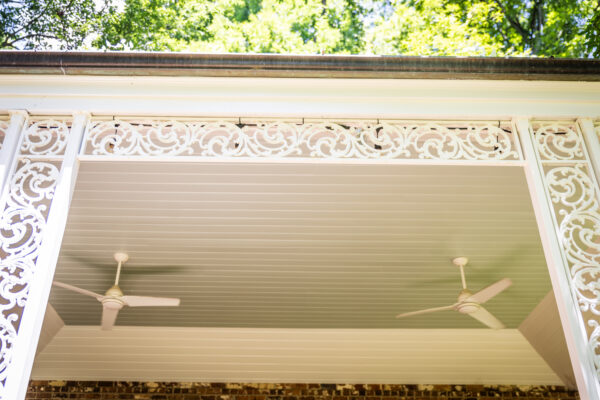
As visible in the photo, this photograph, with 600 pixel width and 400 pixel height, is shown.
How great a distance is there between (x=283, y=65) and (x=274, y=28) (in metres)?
9.28

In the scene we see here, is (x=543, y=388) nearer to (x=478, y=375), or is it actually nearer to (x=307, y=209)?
(x=478, y=375)

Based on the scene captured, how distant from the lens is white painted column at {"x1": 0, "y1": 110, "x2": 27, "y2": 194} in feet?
12.5

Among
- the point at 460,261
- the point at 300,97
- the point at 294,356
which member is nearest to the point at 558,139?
the point at 300,97

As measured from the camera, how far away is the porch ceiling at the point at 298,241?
517 cm

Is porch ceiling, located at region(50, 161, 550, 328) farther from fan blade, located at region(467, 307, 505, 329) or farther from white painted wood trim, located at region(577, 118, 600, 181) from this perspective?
white painted wood trim, located at region(577, 118, 600, 181)

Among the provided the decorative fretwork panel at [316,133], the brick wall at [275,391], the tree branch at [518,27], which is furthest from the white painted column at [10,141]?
the tree branch at [518,27]

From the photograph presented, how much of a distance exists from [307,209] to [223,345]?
3446 millimetres

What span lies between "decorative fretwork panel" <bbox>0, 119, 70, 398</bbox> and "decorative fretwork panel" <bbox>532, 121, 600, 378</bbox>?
3.11 meters

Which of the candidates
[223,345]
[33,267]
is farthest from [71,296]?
[33,267]

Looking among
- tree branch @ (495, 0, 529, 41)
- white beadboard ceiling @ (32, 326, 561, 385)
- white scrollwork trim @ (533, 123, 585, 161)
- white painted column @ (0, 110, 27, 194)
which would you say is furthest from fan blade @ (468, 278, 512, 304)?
tree branch @ (495, 0, 529, 41)

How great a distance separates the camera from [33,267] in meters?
3.50

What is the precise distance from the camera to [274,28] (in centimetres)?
1288

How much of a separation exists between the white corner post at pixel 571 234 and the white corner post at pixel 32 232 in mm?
2910

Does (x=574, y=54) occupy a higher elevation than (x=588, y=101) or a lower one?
higher
